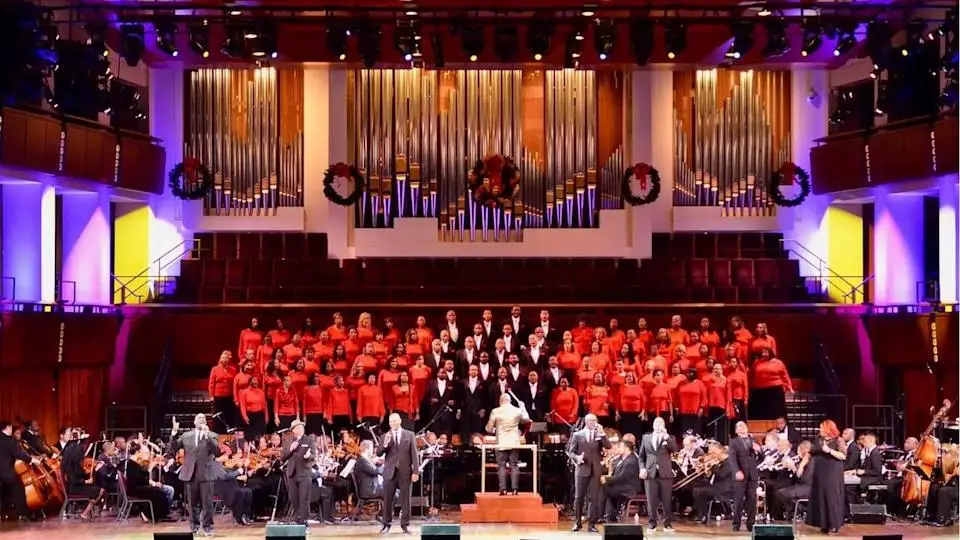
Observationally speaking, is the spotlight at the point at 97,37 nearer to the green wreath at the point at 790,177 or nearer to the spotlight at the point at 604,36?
the spotlight at the point at 604,36

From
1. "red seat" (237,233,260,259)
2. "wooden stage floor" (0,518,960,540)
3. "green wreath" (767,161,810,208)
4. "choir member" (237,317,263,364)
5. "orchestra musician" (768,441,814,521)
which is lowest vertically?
"wooden stage floor" (0,518,960,540)

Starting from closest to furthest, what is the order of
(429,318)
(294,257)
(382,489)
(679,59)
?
(382,489) → (679,59) → (429,318) → (294,257)

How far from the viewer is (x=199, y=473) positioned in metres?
14.9

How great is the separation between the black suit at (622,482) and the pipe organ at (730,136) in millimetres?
7987

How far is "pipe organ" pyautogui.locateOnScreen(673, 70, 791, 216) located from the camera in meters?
22.3

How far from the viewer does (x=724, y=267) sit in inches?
861

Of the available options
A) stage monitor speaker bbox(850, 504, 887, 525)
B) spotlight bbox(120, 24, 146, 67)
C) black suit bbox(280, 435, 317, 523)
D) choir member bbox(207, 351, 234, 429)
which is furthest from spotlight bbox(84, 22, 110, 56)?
stage monitor speaker bbox(850, 504, 887, 525)

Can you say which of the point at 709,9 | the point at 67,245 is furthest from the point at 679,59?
the point at 67,245

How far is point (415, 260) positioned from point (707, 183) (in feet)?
14.8

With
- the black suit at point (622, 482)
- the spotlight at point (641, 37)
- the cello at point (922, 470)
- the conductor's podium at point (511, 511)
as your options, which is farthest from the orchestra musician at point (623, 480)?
the spotlight at point (641, 37)

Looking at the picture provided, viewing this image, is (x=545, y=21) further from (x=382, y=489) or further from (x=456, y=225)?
(x=456, y=225)

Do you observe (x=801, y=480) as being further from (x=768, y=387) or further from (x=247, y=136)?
(x=247, y=136)

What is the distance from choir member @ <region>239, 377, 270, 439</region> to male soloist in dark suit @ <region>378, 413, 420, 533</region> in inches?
125

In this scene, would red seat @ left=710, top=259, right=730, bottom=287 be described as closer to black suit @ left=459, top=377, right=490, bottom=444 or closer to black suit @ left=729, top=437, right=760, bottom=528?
black suit @ left=459, top=377, right=490, bottom=444
